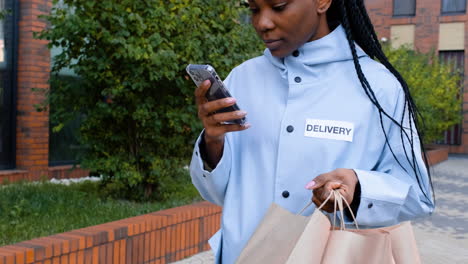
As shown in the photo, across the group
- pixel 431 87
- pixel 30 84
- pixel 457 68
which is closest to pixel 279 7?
pixel 30 84

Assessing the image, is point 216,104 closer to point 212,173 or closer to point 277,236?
point 212,173

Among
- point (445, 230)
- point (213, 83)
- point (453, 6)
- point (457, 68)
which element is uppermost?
point (453, 6)

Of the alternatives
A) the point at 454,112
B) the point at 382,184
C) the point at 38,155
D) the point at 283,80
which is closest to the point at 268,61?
the point at 283,80

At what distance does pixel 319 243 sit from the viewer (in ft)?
4.28

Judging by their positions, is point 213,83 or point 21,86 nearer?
point 213,83

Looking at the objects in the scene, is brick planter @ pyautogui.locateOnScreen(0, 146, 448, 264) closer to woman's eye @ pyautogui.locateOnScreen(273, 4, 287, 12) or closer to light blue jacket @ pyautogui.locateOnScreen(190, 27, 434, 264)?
Result: light blue jacket @ pyautogui.locateOnScreen(190, 27, 434, 264)

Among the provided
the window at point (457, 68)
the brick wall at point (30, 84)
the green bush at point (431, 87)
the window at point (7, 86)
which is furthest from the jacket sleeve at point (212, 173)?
the window at point (457, 68)

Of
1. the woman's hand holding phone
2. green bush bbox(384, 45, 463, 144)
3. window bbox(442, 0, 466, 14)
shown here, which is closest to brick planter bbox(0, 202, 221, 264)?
the woman's hand holding phone

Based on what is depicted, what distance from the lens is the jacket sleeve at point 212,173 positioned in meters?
1.62

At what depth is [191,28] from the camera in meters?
6.09

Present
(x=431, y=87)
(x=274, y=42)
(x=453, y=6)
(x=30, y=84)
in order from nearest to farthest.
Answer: (x=274, y=42), (x=30, y=84), (x=431, y=87), (x=453, y=6)

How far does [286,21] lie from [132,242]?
10.9ft

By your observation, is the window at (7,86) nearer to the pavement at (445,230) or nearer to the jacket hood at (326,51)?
the pavement at (445,230)

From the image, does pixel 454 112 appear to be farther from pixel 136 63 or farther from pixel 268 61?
pixel 268 61
